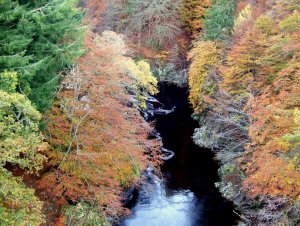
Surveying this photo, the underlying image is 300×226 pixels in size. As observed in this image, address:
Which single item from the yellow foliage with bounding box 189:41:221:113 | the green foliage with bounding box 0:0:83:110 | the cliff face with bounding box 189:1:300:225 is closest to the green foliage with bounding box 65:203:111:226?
the green foliage with bounding box 0:0:83:110

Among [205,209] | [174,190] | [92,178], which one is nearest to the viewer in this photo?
[92,178]

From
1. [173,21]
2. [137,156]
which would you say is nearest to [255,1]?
[173,21]

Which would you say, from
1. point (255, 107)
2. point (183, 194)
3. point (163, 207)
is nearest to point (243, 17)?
point (255, 107)

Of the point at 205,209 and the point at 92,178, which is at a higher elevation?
the point at 92,178

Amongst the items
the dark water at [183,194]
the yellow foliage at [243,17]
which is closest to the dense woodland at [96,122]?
the dark water at [183,194]

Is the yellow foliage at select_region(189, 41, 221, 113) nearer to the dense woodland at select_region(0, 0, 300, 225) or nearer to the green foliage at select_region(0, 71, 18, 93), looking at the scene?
the dense woodland at select_region(0, 0, 300, 225)

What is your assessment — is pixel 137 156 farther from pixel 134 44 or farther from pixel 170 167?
pixel 134 44

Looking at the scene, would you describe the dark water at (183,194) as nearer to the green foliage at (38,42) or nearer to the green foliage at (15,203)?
the green foliage at (15,203)

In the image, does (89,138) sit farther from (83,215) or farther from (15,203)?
(15,203)
